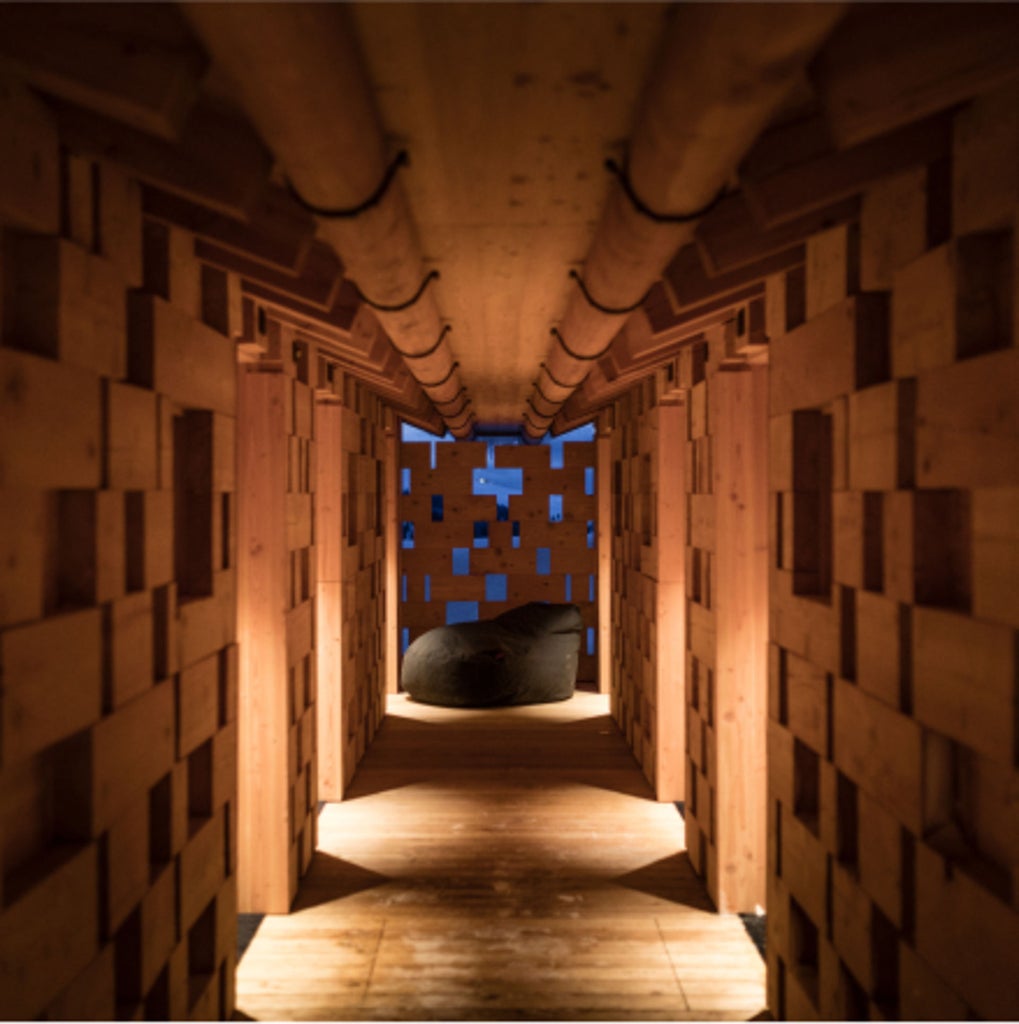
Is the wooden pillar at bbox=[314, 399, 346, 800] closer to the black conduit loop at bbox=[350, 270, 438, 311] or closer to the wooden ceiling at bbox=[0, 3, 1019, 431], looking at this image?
the wooden ceiling at bbox=[0, 3, 1019, 431]

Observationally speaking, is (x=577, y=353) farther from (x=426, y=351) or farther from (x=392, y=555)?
(x=392, y=555)

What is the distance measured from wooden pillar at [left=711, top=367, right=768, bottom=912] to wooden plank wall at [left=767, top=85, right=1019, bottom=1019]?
84 cm

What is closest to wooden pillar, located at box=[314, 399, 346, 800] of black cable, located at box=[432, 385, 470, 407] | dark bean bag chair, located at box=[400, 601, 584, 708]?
black cable, located at box=[432, 385, 470, 407]

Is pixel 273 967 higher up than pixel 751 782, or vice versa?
pixel 751 782

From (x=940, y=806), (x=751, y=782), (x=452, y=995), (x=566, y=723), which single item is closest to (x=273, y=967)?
(x=452, y=995)

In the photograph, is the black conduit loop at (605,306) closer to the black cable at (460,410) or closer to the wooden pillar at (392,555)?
the black cable at (460,410)

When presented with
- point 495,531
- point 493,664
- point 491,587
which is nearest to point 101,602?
point 493,664

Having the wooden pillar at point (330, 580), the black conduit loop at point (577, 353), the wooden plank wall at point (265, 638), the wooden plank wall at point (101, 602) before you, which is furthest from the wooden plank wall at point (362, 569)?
the wooden plank wall at point (101, 602)

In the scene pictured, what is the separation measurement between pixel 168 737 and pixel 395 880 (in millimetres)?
2099

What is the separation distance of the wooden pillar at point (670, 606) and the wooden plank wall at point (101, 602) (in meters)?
A: 2.90

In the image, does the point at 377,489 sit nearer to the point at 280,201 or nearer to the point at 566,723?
the point at 566,723

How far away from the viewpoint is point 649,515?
5148 mm

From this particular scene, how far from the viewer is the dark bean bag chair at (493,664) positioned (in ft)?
23.4

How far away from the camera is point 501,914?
347cm
